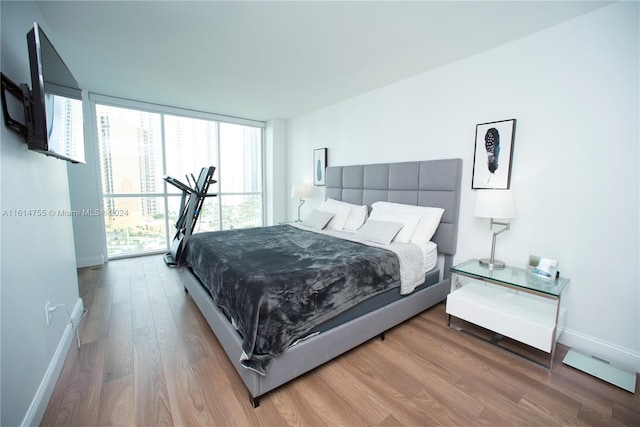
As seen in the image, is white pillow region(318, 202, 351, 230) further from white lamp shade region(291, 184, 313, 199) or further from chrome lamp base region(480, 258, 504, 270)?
chrome lamp base region(480, 258, 504, 270)

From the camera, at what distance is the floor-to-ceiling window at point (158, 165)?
164 inches

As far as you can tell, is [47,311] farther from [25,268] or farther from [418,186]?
[418,186]

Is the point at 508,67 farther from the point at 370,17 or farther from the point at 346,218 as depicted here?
the point at 346,218

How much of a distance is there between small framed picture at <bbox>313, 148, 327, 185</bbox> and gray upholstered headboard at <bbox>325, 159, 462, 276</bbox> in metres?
0.64

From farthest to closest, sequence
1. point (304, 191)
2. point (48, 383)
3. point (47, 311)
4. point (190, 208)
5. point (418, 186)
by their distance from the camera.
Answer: point (304, 191) → point (190, 208) → point (418, 186) → point (47, 311) → point (48, 383)

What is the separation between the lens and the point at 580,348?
2066mm

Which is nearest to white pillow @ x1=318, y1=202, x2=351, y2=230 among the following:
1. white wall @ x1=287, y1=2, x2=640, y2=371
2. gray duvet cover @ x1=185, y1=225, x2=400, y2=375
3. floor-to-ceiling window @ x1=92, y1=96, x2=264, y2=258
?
gray duvet cover @ x1=185, y1=225, x2=400, y2=375

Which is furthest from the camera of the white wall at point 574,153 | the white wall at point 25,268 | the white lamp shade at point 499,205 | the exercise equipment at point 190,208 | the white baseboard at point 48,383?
the exercise equipment at point 190,208

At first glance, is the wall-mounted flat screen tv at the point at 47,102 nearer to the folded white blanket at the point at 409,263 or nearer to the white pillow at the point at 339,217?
the folded white blanket at the point at 409,263

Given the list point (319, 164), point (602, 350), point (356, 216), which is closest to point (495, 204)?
point (602, 350)

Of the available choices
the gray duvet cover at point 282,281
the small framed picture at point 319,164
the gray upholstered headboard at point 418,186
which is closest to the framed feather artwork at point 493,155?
the gray upholstered headboard at point 418,186

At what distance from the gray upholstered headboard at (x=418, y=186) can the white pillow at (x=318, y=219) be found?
0.53m

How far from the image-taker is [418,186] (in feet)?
9.91

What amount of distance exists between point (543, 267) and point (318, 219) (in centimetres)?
239
